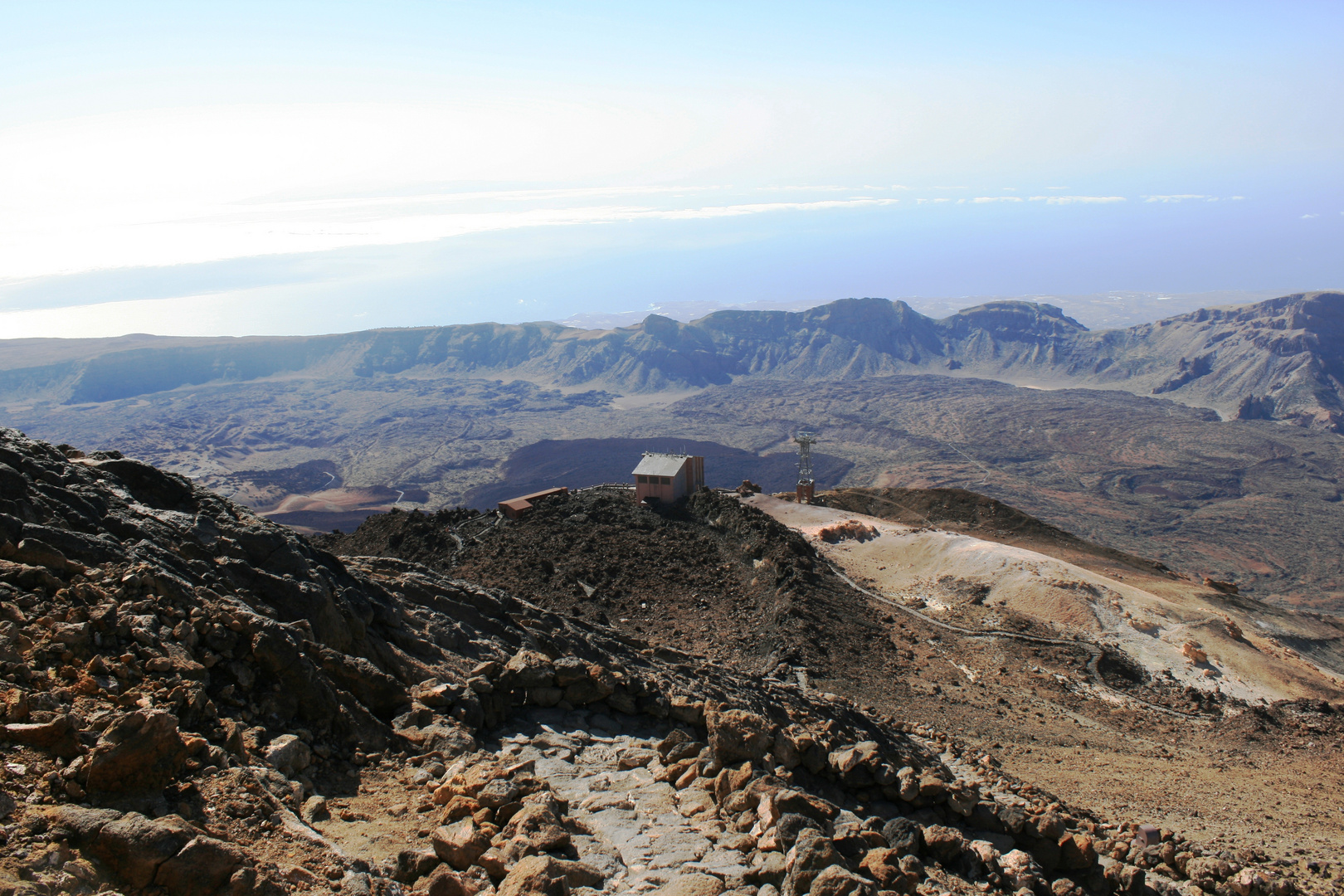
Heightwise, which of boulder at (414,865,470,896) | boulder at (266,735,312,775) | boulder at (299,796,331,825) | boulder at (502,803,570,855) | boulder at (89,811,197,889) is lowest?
boulder at (502,803,570,855)

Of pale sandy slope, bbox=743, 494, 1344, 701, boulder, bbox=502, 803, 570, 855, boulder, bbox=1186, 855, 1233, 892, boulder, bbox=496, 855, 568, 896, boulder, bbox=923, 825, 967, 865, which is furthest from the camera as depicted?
pale sandy slope, bbox=743, 494, 1344, 701

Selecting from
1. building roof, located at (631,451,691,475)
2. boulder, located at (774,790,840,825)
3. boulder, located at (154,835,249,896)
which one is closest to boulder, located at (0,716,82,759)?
boulder, located at (154,835,249,896)

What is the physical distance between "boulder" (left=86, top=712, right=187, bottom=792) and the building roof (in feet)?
107

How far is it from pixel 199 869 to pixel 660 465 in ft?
113

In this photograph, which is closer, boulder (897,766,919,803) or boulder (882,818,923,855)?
boulder (882,818,923,855)

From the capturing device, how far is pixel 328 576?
13.6 metres

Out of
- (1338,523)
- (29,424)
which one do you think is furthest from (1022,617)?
(29,424)

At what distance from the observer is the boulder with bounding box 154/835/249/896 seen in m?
5.42

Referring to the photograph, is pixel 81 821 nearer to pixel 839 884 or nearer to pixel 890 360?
pixel 839 884

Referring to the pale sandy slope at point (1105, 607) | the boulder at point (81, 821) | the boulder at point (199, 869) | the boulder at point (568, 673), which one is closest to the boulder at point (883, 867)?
the boulder at point (568, 673)

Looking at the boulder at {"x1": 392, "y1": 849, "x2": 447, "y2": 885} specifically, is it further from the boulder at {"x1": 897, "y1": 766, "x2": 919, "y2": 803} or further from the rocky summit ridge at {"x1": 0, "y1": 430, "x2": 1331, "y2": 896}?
the boulder at {"x1": 897, "y1": 766, "x2": 919, "y2": 803}

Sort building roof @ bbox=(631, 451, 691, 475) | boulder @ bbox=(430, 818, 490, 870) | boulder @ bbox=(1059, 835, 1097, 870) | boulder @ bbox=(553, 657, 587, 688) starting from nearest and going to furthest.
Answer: boulder @ bbox=(430, 818, 490, 870) → boulder @ bbox=(1059, 835, 1097, 870) → boulder @ bbox=(553, 657, 587, 688) → building roof @ bbox=(631, 451, 691, 475)

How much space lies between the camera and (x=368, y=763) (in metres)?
9.08

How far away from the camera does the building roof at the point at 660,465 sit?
39250 millimetres
